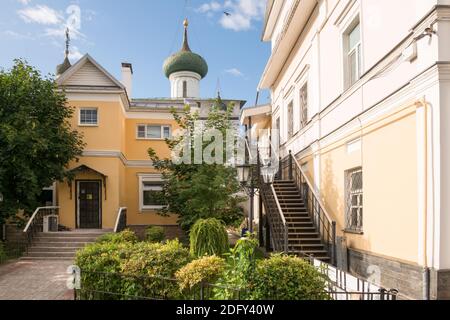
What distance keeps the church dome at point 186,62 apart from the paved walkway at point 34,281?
884 inches

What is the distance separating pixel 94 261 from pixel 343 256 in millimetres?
5370

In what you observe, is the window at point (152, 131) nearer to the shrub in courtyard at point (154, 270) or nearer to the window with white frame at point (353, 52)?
the window with white frame at point (353, 52)

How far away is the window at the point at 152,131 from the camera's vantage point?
763 inches

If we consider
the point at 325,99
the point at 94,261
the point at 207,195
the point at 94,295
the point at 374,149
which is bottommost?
the point at 94,295

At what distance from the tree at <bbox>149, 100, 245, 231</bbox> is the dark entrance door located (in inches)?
121

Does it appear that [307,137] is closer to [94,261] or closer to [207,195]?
[207,195]

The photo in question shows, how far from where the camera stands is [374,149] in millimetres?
7613

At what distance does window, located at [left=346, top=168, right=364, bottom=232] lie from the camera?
874cm

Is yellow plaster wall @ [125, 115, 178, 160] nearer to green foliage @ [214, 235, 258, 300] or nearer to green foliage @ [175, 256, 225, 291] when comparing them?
green foliage @ [175, 256, 225, 291]

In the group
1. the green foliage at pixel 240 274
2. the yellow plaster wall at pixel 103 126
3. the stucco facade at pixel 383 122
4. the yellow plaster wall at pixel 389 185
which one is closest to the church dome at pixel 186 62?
the yellow plaster wall at pixel 103 126

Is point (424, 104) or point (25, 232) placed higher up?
point (424, 104)

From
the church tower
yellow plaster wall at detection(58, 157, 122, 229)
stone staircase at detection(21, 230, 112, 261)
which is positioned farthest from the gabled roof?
the church tower

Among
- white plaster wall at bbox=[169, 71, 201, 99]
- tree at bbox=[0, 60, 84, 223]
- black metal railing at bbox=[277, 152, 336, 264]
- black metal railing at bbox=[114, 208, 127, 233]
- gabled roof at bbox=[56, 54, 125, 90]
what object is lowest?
black metal railing at bbox=[114, 208, 127, 233]
